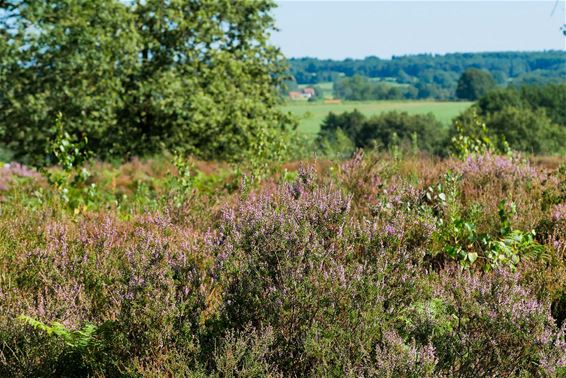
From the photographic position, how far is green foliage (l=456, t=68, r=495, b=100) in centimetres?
13400

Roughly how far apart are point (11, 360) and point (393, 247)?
224cm

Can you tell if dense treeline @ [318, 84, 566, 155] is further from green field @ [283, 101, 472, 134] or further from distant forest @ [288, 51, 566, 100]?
distant forest @ [288, 51, 566, 100]

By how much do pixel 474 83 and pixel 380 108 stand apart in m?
24.8

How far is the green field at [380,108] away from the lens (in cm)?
11175

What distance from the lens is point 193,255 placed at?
5.02 m

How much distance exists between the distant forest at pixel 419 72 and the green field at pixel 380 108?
795 cm

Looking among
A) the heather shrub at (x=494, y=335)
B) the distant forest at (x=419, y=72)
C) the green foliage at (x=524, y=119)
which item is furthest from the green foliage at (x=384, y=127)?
the heather shrub at (x=494, y=335)

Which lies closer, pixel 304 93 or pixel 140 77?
pixel 140 77

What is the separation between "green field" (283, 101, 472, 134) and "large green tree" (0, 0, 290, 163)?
82.7 metres

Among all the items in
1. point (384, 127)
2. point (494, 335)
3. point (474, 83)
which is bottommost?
point (384, 127)

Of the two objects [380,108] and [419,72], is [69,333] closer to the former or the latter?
[380,108]

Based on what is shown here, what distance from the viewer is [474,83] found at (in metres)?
136

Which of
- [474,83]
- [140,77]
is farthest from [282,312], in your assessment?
[474,83]

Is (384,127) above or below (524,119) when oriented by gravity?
below
